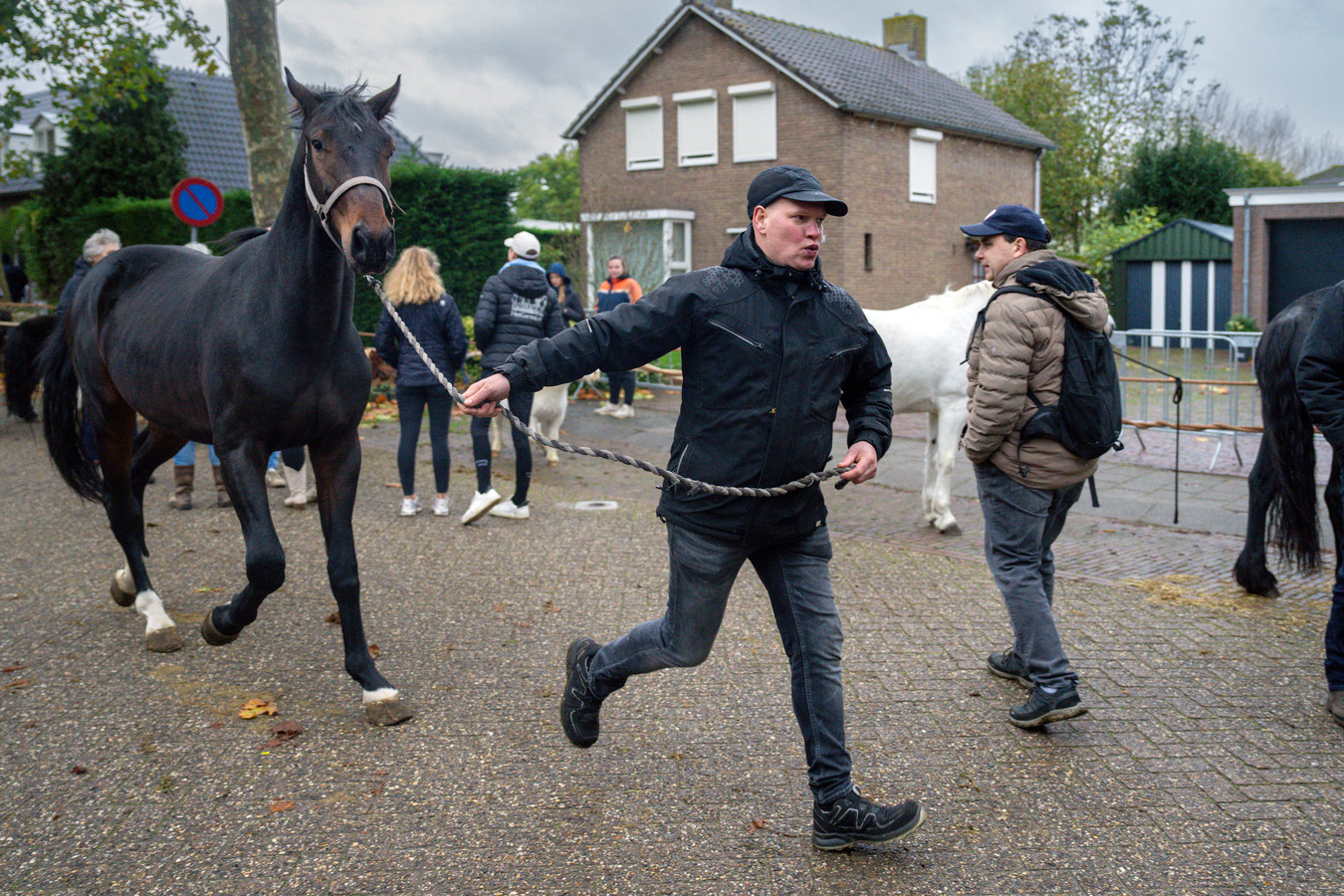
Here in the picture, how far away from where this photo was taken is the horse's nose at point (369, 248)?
3.51 m

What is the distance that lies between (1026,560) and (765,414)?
66.6 inches

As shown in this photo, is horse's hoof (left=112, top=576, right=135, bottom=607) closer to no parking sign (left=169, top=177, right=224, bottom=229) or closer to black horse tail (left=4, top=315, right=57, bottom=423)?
black horse tail (left=4, top=315, right=57, bottom=423)

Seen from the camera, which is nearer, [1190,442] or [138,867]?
[138,867]

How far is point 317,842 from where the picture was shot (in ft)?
10.9

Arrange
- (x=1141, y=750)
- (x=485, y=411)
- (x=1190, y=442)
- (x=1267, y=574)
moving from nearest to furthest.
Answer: (x=485, y=411) < (x=1141, y=750) < (x=1267, y=574) < (x=1190, y=442)

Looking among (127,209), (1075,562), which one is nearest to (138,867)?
(1075,562)

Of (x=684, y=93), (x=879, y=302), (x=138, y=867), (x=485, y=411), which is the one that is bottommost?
(x=138, y=867)

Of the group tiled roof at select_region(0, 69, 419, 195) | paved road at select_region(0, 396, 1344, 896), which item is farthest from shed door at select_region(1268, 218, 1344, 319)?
tiled roof at select_region(0, 69, 419, 195)

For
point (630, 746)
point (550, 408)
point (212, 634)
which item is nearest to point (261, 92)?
point (550, 408)

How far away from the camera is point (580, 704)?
12.2 ft

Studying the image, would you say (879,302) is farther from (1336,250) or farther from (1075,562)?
(1075,562)

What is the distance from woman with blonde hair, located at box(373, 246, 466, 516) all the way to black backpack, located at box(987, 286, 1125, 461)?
4.90 meters

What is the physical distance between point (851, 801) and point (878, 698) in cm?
129

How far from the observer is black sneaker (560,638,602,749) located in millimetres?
3703
